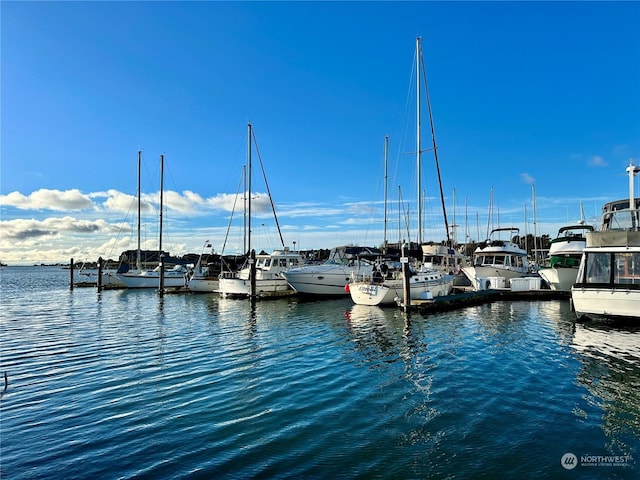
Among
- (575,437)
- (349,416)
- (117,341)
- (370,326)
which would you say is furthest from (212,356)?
(575,437)

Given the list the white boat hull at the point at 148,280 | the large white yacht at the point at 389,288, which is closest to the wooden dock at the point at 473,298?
the large white yacht at the point at 389,288

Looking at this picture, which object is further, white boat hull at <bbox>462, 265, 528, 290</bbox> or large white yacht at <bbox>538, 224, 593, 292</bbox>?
white boat hull at <bbox>462, 265, 528, 290</bbox>

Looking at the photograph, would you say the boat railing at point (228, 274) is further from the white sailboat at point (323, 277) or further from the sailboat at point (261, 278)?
the white sailboat at point (323, 277)

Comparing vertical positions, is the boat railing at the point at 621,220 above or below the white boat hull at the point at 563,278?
above

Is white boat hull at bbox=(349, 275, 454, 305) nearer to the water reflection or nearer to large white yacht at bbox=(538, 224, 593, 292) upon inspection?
the water reflection

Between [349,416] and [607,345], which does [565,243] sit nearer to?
[607,345]

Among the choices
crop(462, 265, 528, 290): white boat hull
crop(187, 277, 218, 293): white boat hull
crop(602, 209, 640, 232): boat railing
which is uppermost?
crop(602, 209, 640, 232): boat railing

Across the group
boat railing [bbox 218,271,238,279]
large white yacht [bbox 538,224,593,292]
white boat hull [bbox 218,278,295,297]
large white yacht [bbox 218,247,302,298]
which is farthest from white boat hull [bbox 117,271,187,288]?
large white yacht [bbox 538,224,593,292]

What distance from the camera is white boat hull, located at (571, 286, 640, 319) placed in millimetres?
15547

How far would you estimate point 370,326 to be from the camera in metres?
18.0

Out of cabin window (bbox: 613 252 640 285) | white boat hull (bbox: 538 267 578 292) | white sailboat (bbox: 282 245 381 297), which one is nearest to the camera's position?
cabin window (bbox: 613 252 640 285)

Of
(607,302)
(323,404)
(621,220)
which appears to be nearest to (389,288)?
(607,302)

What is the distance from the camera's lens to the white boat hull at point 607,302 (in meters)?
15.5

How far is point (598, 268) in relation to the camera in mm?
17234
